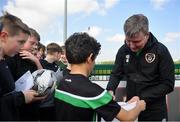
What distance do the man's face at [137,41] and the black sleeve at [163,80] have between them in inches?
6.8

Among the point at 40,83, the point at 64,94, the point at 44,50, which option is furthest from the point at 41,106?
the point at 44,50

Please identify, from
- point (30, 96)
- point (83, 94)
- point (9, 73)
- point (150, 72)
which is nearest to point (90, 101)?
point (83, 94)

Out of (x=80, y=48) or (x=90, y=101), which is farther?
(x=80, y=48)

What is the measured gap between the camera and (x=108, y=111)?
7.97ft

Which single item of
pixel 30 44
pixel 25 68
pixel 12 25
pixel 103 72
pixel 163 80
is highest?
pixel 12 25

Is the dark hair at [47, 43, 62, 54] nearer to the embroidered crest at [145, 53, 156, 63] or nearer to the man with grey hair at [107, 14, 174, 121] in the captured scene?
the man with grey hair at [107, 14, 174, 121]

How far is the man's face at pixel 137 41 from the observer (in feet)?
10.6

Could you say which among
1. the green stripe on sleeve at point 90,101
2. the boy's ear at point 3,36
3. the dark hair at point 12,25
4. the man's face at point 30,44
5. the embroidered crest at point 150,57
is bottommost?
the green stripe on sleeve at point 90,101

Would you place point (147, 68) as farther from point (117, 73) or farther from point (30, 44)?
point (30, 44)

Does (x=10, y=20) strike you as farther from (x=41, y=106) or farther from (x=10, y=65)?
(x=41, y=106)

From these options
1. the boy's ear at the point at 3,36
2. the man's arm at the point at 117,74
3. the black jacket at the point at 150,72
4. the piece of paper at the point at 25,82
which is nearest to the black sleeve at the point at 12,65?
the piece of paper at the point at 25,82

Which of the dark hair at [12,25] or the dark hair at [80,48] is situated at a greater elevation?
the dark hair at [12,25]

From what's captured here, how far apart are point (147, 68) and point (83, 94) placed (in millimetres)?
1113

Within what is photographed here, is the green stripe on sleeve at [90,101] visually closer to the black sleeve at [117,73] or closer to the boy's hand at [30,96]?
the boy's hand at [30,96]
